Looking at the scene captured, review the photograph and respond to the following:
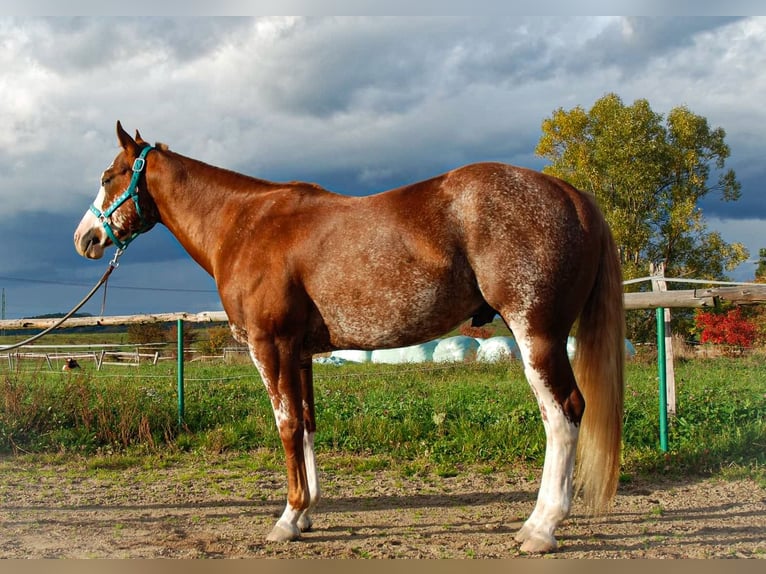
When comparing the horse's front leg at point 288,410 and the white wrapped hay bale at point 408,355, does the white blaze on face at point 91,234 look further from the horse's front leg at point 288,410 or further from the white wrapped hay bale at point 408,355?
the white wrapped hay bale at point 408,355

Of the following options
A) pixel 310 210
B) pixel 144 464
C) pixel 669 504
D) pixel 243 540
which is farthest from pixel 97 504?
pixel 669 504

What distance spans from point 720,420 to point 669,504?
2.19 metres

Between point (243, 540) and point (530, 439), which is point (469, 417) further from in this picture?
point (243, 540)

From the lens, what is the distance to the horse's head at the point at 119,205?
4305 millimetres

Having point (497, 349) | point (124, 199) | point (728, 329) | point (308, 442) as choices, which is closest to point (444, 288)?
point (308, 442)

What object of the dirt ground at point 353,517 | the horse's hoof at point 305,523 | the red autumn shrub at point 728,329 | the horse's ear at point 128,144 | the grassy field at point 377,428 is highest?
the horse's ear at point 128,144

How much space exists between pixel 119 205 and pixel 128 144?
44 cm

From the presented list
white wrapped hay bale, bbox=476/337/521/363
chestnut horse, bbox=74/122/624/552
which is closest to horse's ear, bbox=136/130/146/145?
chestnut horse, bbox=74/122/624/552

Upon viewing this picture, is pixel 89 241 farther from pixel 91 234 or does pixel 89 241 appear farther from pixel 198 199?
pixel 198 199

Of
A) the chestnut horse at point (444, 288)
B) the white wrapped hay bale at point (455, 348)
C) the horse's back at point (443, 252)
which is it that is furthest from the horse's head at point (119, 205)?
the white wrapped hay bale at point (455, 348)

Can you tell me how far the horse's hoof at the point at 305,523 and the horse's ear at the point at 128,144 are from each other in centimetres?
277

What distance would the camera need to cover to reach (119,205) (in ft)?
14.1

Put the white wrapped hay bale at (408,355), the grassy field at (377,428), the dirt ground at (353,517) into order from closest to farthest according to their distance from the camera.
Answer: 1. the dirt ground at (353,517)
2. the grassy field at (377,428)
3. the white wrapped hay bale at (408,355)

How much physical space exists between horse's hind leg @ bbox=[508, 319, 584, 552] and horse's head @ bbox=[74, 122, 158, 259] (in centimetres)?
280
